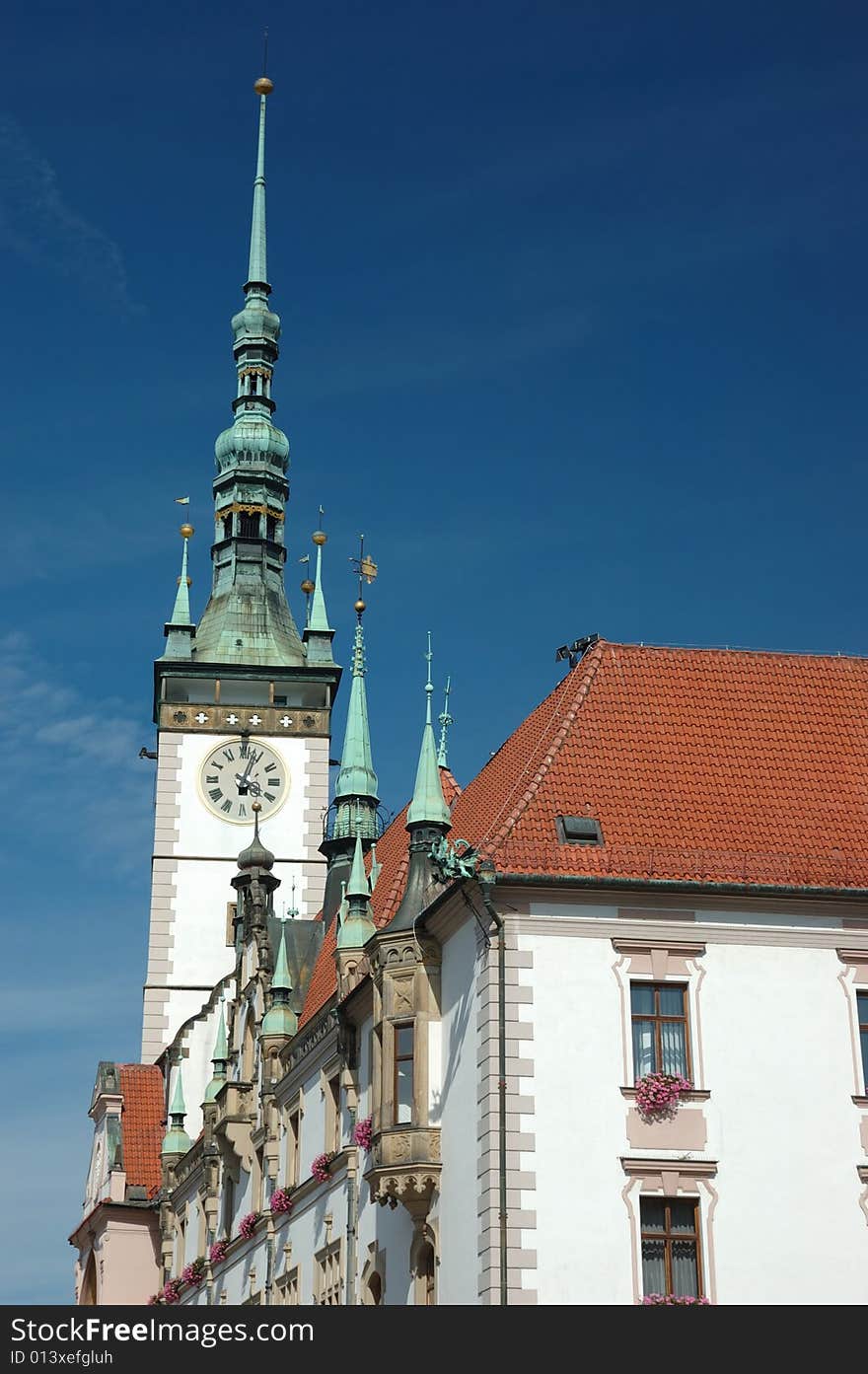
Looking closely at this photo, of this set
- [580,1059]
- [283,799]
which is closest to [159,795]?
[283,799]

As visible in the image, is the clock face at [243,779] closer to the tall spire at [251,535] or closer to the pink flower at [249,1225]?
the tall spire at [251,535]

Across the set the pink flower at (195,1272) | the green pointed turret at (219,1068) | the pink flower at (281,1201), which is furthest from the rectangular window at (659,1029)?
the pink flower at (195,1272)

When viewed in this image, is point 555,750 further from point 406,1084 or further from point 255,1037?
point 255,1037

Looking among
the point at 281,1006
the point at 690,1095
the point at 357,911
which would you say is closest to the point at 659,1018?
the point at 690,1095

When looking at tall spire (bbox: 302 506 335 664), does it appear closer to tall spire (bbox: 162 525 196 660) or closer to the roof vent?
tall spire (bbox: 162 525 196 660)

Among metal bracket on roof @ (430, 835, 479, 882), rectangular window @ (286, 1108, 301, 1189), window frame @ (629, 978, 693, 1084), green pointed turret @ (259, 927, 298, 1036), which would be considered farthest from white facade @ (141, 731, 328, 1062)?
window frame @ (629, 978, 693, 1084)

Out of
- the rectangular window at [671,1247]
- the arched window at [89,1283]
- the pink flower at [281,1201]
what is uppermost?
the arched window at [89,1283]

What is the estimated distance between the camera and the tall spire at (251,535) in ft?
234

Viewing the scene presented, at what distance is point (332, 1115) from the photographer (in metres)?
42.1

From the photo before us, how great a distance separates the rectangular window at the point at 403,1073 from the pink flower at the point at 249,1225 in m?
13.4

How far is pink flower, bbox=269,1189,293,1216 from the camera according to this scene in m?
45.1

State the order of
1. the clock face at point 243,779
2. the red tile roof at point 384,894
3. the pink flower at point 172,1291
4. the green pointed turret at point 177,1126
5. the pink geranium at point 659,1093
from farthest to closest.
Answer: the clock face at point 243,779 → the green pointed turret at point 177,1126 → the pink flower at point 172,1291 → the red tile roof at point 384,894 → the pink geranium at point 659,1093

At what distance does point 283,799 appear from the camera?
6900cm
